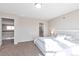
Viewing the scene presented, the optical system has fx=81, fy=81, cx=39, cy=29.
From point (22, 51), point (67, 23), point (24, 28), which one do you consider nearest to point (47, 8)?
point (67, 23)

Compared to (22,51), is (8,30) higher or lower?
higher

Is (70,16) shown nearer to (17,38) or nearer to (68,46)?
(68,46)

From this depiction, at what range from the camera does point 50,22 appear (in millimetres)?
2076

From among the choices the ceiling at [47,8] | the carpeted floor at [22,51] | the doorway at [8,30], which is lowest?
the carpeted floor at [22,51]

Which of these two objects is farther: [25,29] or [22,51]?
[25,29]

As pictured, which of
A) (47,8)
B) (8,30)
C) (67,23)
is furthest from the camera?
(8,30)

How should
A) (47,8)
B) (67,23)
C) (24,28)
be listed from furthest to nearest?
(24,28)
(47,8)
(67,23)

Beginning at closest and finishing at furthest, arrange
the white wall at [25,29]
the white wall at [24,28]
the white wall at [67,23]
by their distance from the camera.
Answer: the white wall at [67,23] → the white wall at [24,28] → the white wall at [25,29]

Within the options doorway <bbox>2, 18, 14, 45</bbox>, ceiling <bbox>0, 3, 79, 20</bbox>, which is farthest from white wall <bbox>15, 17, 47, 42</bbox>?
ceiling <bbox>0, 3, 79, 20</bbox>

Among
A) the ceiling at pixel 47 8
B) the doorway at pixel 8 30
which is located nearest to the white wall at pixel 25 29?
the doorway at pixel 8 30

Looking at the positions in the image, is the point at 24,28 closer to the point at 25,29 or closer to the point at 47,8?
the point at 25,29

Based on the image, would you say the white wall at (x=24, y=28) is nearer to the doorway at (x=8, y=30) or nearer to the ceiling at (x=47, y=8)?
the doorway at (x=8, y=30)

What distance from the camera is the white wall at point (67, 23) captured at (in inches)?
67.5

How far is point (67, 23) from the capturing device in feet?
6.18
